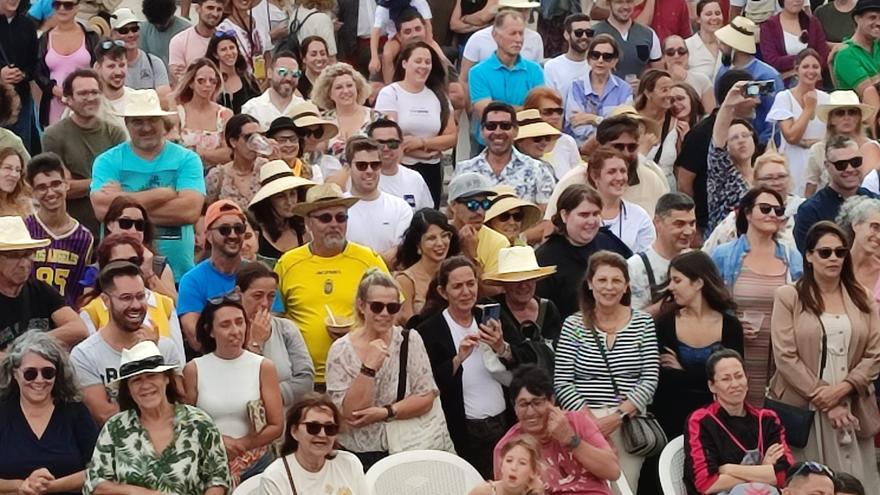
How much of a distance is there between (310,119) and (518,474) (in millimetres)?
4608

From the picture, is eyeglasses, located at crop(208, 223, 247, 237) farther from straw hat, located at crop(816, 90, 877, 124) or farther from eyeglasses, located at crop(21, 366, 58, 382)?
straw hat, located at crop(816, 90, 877, 124)

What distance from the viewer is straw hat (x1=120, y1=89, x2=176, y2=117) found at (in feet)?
43.9

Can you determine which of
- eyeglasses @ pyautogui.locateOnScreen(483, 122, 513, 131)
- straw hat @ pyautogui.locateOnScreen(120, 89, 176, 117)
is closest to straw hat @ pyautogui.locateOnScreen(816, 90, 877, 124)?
eyeglasses @ pyautogui.locateOnScreen(483, 122, 513, 131)

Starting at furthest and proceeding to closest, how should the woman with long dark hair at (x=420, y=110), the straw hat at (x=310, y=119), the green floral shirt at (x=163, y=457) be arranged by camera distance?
the woman with long dark hair at (x=420, y=110) → the straw hat at (x=310, y=119) → the green floral shirt at (x=163, y=457)

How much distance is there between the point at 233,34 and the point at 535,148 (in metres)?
2.73

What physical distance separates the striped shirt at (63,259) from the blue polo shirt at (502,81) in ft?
15.3

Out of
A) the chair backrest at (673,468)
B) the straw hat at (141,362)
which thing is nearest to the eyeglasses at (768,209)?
the chair backrest at (673,468)

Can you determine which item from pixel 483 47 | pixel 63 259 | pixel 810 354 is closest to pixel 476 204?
pixel 810 354

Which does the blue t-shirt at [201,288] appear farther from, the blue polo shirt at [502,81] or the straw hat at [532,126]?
the blue polo shirt at [502,81]

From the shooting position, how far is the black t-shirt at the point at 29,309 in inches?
455

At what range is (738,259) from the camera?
12.8m

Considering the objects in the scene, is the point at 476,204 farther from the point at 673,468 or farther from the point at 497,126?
the point at 673,468

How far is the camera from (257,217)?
1332 cm

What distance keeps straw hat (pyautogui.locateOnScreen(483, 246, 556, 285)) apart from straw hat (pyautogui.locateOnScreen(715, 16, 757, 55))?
5.44 meters
